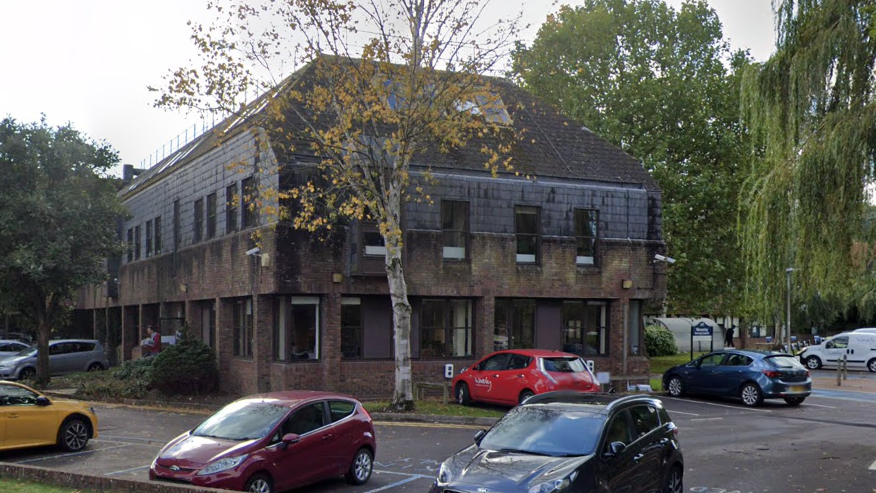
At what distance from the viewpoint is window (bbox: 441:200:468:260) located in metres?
26.3

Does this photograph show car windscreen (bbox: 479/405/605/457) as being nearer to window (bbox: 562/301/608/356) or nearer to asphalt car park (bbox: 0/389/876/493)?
asphalt car park (bbox: 0/389/876/493)

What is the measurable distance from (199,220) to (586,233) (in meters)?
13.1

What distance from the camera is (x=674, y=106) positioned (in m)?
36.1

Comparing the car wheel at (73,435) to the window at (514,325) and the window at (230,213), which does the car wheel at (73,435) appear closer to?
the window at (230,213)

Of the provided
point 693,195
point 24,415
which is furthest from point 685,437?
point 693,195

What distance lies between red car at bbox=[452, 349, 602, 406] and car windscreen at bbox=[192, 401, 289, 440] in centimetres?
940

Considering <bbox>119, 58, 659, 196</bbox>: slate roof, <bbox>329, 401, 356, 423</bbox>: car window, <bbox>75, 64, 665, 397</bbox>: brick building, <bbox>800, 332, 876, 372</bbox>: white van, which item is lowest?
<bbox>800, 332, 876, 372</bbox>: white van

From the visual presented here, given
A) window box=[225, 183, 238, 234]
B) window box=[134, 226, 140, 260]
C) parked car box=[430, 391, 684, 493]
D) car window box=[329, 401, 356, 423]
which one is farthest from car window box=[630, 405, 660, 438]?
window box=[134, 226, 140, 260]

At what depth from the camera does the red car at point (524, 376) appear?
2084 centimetres

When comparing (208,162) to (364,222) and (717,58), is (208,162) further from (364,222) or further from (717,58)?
(717,58)

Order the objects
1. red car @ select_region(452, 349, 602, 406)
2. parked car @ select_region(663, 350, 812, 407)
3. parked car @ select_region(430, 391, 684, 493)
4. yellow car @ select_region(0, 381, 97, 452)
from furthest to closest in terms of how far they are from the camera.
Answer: parked car @ select_region(663, 350, 812, 407) → red car @ select_region(452, 349, 602, 406) → yellow car @ select_region(0, 381, 97, 452) → parked car @ select_region(430, 391, 684, 493)

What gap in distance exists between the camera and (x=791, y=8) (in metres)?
15.0

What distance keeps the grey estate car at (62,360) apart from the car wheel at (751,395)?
25284mm

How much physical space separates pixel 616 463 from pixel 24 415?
34.9 feet
